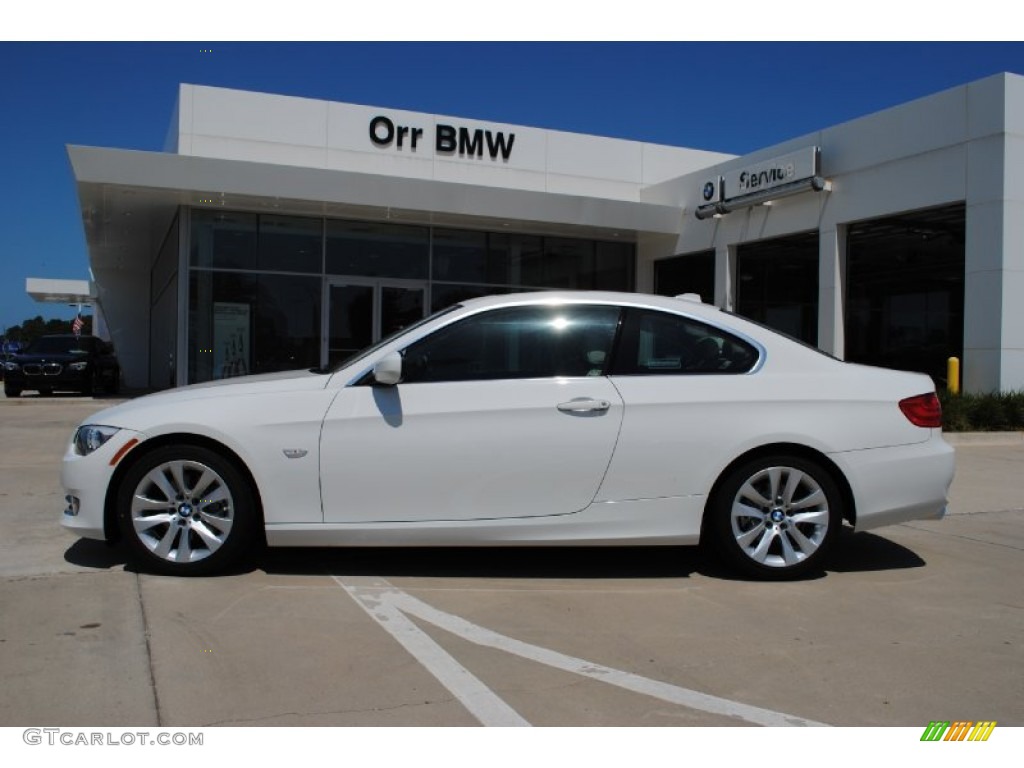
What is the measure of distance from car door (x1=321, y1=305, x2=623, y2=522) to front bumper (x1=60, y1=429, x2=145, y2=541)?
1143mm

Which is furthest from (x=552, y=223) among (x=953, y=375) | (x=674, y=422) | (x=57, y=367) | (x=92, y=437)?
(x=92, y=437)

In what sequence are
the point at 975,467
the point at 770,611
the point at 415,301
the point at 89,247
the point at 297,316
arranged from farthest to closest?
the point at 89,247 → the point at 415,301 → the point at 297,316 → the point at 975,467 → the point at 770,611

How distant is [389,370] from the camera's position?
4688 millimetres

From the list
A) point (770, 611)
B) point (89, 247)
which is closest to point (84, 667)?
point (770, 611)

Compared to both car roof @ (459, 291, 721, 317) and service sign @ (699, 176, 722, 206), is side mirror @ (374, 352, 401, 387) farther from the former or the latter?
service sign @ (699, 176, 722, 206)

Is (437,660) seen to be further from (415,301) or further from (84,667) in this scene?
(415,301)

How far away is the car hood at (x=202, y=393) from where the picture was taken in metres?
4.83

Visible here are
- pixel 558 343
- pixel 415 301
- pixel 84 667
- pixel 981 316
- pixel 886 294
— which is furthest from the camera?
pixel 415 301

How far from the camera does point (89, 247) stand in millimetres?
24406

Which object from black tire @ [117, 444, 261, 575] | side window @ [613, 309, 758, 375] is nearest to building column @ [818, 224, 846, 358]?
side window @ [613, 309, 758, 375]

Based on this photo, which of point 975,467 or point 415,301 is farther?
point 415,301

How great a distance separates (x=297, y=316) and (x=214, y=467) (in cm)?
1389

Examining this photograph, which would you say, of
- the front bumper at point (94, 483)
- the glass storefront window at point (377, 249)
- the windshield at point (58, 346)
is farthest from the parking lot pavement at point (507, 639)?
the windshield at point (58, 346)
